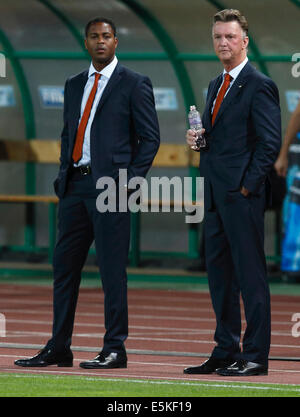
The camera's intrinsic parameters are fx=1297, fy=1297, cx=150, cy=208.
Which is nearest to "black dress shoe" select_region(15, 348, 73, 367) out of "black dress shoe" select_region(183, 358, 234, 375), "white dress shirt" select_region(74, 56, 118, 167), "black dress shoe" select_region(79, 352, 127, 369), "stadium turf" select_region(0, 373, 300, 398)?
"black dress shoe" select_region(79, 352, 127, 369)

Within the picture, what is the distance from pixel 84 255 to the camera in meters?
8.63

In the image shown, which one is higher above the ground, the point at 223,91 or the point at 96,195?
the point at 223,91

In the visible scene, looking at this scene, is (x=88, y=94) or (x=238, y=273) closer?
(x=238, y=273)

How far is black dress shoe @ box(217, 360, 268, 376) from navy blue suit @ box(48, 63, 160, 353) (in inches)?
28.6

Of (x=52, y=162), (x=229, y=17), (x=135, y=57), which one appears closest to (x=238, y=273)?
(x=229, y=17)

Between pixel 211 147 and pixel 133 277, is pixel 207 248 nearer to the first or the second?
pixel 211 147

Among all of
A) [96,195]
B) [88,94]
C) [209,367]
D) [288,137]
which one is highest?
[88,94]

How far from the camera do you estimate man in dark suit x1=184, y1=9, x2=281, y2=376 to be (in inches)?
321

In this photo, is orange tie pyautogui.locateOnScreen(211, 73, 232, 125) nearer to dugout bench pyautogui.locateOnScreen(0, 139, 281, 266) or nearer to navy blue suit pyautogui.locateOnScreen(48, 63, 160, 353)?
navy blue suit pyautogui.locateOnScreen(48, 63, 160, 353)

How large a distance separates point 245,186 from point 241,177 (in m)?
0.08

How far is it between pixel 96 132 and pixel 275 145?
1.18 metres

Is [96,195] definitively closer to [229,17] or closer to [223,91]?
[223,91]

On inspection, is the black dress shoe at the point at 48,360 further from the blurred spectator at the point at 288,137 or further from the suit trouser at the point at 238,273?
the blurred spectator at the point at 288,137

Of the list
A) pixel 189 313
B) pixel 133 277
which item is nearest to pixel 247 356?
pixel 189 313
